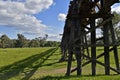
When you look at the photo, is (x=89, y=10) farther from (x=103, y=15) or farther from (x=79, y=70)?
(x=79, y=70)

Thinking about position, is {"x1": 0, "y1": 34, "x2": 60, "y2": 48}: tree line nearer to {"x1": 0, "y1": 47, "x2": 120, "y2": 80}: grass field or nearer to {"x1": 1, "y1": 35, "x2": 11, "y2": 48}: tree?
{"x1": 1, "y1": 35, "x2": 11, "y2": 48}: tree

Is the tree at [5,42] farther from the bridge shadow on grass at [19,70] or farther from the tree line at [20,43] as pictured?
the bridge shadow on grass at [19,70]

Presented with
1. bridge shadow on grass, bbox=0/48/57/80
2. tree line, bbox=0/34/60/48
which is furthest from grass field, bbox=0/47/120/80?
tree line, bbox=0/34/60/48

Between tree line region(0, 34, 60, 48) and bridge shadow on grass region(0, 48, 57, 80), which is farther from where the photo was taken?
tree line region(0, 34, 60, 48)

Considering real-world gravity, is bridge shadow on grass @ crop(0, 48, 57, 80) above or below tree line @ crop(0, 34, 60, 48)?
below

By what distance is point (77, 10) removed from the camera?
14734 mm

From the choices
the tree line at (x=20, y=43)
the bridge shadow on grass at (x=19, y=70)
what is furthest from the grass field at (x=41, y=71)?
the tree line at (x=20, y=43)

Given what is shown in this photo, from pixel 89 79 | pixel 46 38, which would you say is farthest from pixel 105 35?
pixel 46 38

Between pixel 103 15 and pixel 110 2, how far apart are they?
2.32ft

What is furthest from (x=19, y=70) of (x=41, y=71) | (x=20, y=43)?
(x=20, y=43)

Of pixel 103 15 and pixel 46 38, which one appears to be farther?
pixel 46 38

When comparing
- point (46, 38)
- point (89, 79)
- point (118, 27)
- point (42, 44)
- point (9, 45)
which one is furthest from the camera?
point (46, 38)

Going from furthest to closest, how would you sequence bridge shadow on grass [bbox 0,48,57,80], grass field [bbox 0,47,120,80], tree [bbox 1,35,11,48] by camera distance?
tree [bbox 1,35,11,48]
bridge shadow on grass [bbox 0,48,57,80]
grass field [bbox 0,47,120,80]

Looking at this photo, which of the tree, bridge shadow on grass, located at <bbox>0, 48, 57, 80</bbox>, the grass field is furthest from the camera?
the tree
